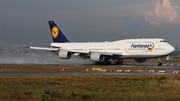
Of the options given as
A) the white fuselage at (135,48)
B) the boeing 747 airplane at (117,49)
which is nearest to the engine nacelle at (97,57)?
the boeing 747 airplane at (117,49)

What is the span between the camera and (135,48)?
2771 inches

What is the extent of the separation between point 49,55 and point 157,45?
31.9 meters

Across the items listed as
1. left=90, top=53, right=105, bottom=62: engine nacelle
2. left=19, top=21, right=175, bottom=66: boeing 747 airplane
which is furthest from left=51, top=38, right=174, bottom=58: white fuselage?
left=90, top=53, right=105, bottom=62: engine nacelle

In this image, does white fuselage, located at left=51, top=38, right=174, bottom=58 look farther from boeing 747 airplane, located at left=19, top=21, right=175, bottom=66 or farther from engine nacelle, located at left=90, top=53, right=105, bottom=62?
engine nacelle, located at left=90, top=53, right=105, bottom=62

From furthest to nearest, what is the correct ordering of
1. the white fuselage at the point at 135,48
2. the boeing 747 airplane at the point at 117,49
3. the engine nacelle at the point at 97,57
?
the engine nacelle at the point at 97,57 → the boeing 747 airplane at the point at 117,49 → the white fuselage at the point at 135,48

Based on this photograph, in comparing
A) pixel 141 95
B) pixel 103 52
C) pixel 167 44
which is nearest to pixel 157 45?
pixel 167 44

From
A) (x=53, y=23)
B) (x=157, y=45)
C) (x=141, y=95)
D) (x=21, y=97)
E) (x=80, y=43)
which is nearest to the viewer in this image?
(x=21, y=97)

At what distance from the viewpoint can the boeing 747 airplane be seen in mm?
69000

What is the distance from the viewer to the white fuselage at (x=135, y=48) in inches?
2707

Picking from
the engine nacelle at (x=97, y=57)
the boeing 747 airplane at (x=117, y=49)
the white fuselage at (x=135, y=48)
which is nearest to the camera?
the white fuselage at (x=135, y=48)

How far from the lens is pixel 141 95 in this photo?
22.1m

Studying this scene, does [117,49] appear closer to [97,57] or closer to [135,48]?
[135,48]

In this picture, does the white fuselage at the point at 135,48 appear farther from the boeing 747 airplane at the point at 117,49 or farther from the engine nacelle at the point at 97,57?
the engine nacelle at the point at 97,57

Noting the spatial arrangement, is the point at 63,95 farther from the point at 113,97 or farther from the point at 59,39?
the point at 59,39
